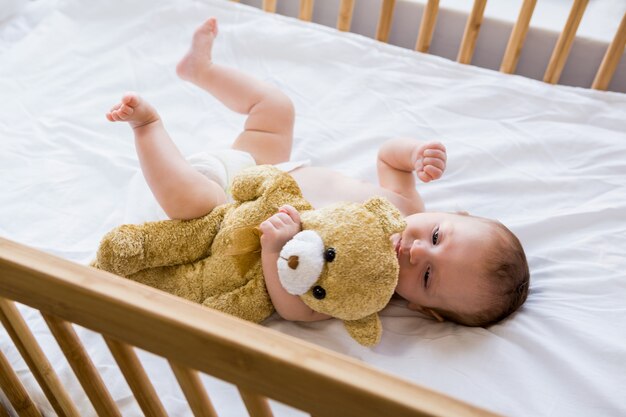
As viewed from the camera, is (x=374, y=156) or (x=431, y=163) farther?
(x=374, y=156)

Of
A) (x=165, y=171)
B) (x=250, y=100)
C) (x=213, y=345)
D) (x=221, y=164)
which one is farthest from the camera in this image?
(x=250, y=100)

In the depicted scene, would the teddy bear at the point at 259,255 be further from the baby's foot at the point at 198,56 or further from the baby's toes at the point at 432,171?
the baby's foot at the point at 198,56

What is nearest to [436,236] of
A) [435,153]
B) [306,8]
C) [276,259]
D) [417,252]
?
[417,252]

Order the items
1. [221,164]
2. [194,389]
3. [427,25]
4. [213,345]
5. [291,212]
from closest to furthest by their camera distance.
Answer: [213,345] → [194,389] → [291,212] → [221,164] → [427,25]

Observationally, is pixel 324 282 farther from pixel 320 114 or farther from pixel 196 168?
pixel 320 114

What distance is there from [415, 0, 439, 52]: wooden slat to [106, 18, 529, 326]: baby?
19.0 inches

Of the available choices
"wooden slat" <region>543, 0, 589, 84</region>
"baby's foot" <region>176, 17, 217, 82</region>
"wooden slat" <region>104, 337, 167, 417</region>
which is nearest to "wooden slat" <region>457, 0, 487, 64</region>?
"wooden slat" <region>543, 0, 589, 84</region>

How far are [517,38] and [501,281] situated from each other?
2.48ft

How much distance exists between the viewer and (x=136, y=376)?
67 centimetres

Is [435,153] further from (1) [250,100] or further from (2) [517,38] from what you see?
(2) [517,38]

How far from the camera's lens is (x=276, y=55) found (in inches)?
58.0

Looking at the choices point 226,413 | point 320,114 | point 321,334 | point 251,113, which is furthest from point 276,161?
point 226,413

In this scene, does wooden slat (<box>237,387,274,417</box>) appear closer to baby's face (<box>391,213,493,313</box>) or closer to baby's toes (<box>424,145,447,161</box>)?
baby's face (<box>391,213,493,313</box>)

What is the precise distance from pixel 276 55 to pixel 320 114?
25cm
